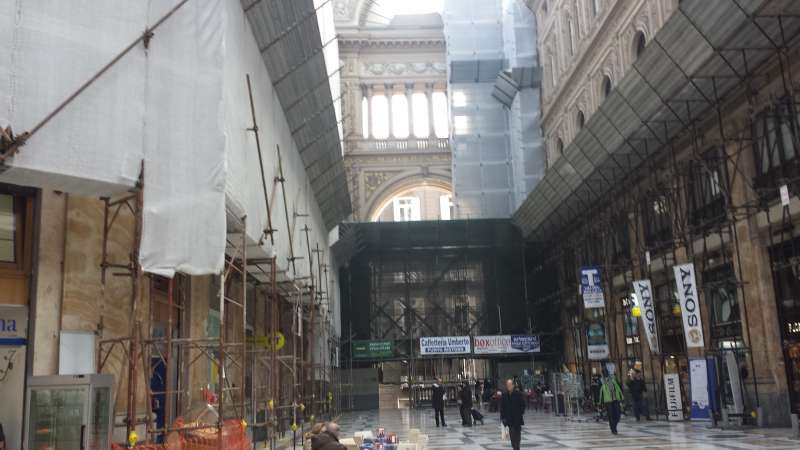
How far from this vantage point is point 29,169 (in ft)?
27.6

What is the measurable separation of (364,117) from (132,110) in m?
37.9

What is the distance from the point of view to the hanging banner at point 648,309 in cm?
2105

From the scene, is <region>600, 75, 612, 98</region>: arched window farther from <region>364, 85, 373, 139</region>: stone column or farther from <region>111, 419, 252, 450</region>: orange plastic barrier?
<region>364, 85, 373, 139</region>: stone column

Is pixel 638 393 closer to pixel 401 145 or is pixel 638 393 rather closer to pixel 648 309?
pixel 648 309

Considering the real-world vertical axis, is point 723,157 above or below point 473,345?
above

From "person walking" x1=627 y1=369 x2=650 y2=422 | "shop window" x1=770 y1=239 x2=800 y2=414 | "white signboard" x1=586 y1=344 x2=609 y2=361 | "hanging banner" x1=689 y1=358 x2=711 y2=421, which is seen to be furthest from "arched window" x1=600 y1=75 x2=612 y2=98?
"hanging banner" x1=689 y1=358 x2=711 y2=421

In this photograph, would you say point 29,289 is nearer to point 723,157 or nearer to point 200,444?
point 200,444

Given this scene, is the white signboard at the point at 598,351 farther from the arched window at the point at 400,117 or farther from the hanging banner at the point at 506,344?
the arched window at the point at 400,117

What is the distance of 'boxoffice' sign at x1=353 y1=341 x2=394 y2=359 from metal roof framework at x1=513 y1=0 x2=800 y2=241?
12.2m

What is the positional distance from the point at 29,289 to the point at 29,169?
6.45 ft

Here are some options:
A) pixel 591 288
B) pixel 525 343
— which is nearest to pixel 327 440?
pixel 591 288

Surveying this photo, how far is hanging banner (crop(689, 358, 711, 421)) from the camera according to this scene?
17828 millimetres

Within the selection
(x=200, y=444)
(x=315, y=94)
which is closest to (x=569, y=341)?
(x=315, y=94)

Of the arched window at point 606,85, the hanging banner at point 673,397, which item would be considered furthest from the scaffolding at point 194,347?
the arched window at point 606,85
